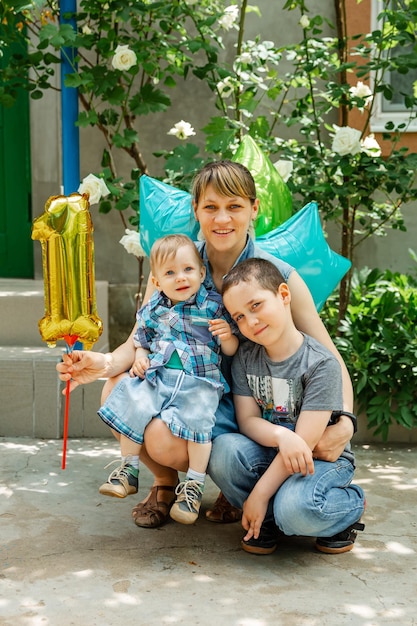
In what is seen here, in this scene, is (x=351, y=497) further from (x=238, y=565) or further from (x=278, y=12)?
(x=278, y=12)

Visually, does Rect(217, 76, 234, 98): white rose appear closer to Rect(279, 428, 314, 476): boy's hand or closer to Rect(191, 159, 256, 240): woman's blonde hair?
Rect(191, 159, 256, 240): woman's blonde hair

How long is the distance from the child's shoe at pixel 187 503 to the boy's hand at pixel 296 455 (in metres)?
0.34

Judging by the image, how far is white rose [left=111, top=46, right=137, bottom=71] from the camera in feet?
15.0

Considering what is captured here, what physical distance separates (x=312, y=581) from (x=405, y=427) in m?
1.75

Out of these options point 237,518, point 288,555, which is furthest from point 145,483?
point 288,555

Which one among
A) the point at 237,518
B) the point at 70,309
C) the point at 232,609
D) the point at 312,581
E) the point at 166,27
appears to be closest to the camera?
the point at 232,609

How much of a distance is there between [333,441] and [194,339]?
614mm

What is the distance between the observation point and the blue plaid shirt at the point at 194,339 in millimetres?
3145

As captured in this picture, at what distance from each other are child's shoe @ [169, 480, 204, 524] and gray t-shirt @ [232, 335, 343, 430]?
36 cm

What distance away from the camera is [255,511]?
2.96 m

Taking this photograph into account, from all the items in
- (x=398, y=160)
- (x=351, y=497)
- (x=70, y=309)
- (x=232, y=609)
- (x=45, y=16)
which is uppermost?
(x=45, y=16)

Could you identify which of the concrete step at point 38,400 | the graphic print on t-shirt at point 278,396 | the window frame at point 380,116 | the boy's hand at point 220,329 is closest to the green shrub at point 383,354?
the window frame at point 380,116

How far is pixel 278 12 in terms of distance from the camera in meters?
5.75

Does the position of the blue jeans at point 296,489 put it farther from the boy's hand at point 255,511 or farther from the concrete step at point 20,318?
the concrete step at point 20,318
